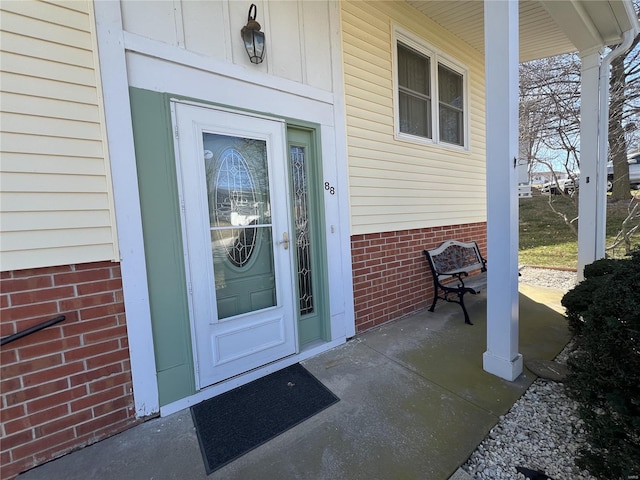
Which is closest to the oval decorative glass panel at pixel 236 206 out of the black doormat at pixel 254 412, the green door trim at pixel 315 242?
the green door trim at pixel 315 242

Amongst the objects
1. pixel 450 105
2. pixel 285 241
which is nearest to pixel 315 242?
pixel 285 241

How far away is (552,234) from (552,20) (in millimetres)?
7071

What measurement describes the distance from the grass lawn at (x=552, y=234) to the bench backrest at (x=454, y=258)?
2.91 metres

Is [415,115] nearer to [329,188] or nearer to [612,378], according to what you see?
[329,188]

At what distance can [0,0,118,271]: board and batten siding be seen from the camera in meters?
1.51

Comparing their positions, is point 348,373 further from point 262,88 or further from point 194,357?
point 262,88

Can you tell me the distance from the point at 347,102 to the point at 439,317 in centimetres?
283

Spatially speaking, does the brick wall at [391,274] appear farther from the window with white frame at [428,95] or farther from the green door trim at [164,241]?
the green door trim at [164,241]

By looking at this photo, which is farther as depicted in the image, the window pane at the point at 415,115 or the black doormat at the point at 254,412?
the window pane at the point at 415,115

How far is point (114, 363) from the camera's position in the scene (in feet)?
6.03

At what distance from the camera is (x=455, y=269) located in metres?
4.00

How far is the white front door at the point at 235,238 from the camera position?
2.11m


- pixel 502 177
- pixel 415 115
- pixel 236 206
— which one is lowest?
pixel 236 206

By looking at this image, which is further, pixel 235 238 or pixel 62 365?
Result: pixel 235 238
